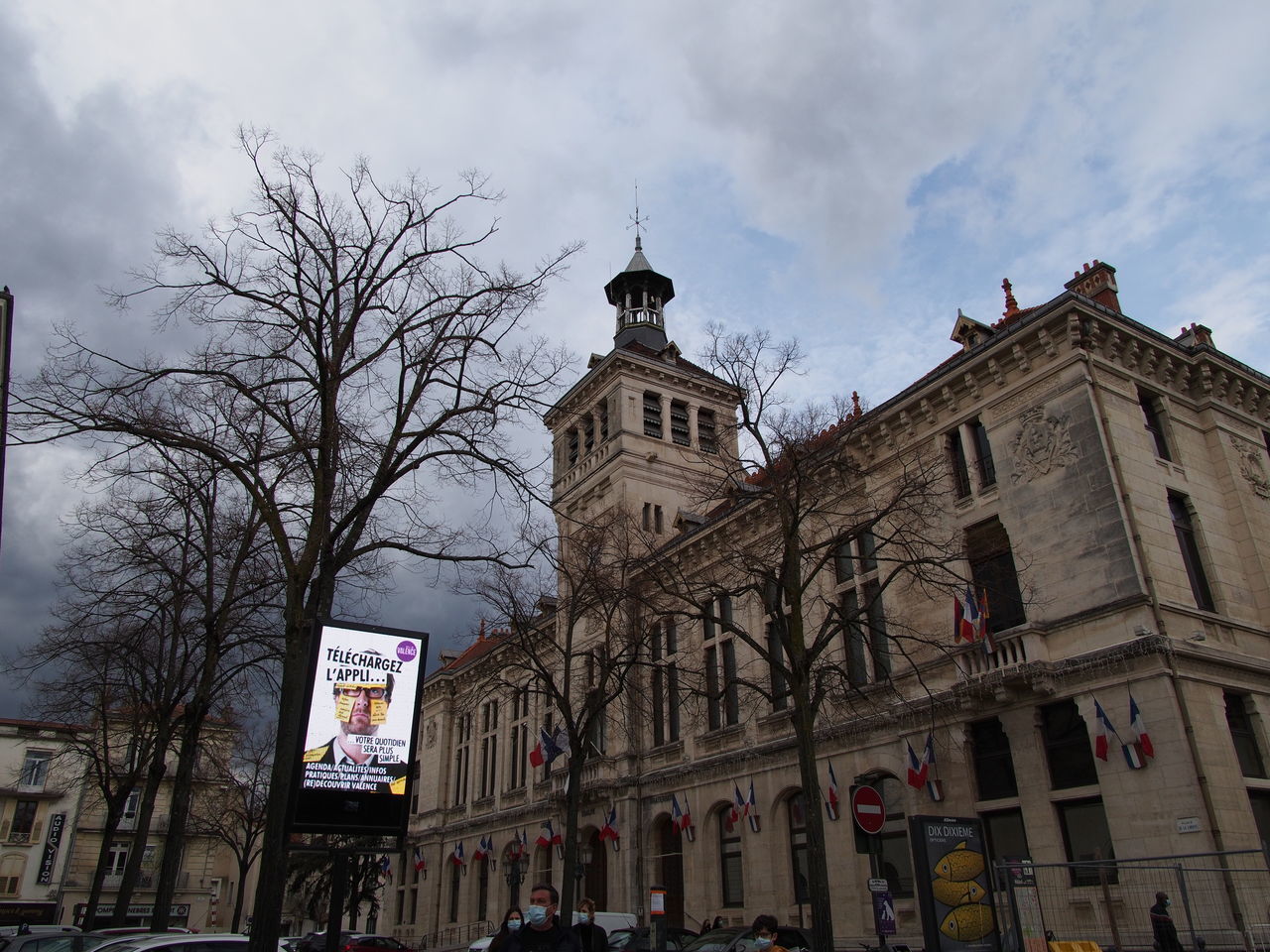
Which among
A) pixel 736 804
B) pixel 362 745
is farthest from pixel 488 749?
pixel 362 745

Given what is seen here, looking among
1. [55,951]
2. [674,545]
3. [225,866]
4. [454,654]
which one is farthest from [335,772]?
[225,866]

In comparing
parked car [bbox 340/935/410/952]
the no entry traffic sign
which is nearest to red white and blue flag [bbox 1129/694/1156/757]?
the no entry traffic sign

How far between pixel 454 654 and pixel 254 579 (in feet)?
146

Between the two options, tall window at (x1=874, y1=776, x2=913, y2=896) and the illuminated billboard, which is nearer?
the illuminated billboard

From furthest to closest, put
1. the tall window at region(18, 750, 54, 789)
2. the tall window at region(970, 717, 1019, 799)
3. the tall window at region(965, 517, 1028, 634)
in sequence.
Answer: the tall window at region(18, 750, 54, 789)
the tall window at region(965, 517, 1028, 634)
the tall window at region(970, 717, 1019, 799)

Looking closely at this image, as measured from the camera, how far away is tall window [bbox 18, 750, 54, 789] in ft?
180

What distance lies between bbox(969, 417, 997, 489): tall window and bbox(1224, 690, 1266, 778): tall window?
7.05 metres

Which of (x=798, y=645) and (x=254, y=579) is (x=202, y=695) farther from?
(x=798, y=645)

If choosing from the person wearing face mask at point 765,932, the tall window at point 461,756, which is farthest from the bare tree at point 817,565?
the tall window at point 461,756

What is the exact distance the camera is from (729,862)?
29516 mm

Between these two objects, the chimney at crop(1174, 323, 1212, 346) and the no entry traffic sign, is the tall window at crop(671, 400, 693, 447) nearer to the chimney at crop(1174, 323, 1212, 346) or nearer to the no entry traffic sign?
the chimney at crop(1174, 323, 1212, 346)

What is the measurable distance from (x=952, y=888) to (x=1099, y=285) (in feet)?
62.8

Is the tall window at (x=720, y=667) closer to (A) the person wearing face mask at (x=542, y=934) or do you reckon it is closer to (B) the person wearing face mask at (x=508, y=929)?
(B) the person wearing face mask at (x=508, y=929)

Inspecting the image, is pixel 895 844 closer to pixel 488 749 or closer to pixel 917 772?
pixel 917 772
